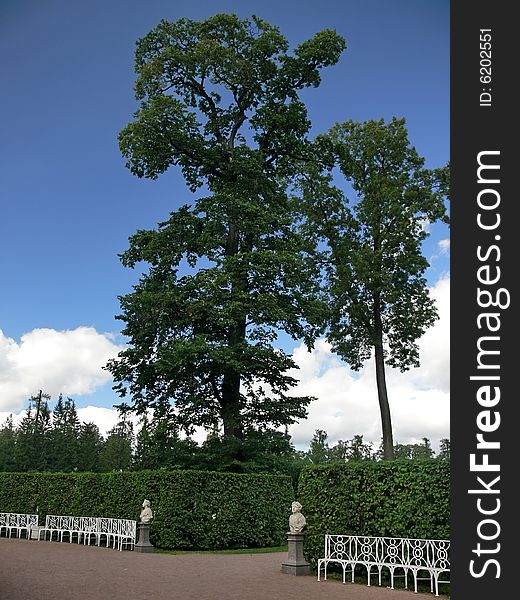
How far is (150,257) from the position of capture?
2606 centimetres

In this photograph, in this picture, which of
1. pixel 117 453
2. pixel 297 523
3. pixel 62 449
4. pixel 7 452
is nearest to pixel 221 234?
pixel 297 523

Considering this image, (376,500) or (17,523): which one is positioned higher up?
(376,500)

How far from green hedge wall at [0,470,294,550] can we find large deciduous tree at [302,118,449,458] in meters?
8.86

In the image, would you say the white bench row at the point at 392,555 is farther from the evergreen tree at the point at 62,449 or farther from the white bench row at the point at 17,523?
the evergreen tree at the point at 62,449

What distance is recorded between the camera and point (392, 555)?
12.0 metres

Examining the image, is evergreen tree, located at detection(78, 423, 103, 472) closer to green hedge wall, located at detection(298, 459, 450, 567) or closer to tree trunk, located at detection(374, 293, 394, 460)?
tree trunk, located at detection(374, 293, 394, 460)

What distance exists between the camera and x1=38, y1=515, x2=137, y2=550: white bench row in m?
18.8

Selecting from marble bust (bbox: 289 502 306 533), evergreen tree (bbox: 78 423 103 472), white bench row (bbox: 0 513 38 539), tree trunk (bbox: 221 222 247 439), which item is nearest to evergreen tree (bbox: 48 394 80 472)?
evergreen tree (bbox: 78 423 103 472)

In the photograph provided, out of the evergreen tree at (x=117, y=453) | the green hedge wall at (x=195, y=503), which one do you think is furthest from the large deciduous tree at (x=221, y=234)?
the evergreen tree at (x=117, y=453)

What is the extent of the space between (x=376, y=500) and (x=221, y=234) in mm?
14533

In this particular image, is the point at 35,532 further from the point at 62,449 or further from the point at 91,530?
the point at 62,449

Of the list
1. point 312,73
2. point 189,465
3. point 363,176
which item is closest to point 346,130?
point 363,176

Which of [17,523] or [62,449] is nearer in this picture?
[17,523]

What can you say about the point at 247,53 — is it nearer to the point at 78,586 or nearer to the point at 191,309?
the point at 191,309
